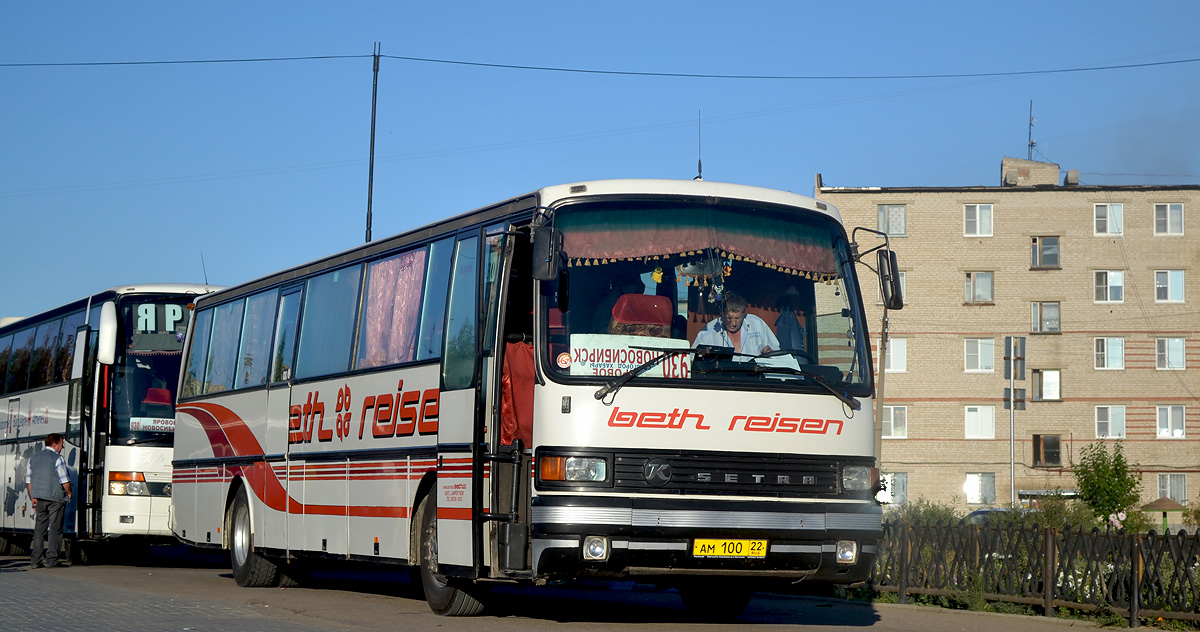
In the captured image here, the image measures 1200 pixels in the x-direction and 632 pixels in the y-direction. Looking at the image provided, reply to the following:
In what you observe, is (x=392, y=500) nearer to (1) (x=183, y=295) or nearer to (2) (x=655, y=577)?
(2) (x=655, y=577)

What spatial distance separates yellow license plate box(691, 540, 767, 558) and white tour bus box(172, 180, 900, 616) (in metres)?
0.01

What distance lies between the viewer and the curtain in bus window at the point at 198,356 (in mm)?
19531

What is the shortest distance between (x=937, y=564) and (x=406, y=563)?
235 inches

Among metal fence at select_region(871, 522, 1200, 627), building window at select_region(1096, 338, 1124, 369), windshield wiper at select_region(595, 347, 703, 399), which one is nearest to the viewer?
windshield wiper at select_region(595, 347, 703, 399)

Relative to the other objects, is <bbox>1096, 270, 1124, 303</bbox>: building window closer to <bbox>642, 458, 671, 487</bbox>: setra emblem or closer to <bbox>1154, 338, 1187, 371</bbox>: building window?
<bbox>1154, 338, 1187, 371</bbox>: building window

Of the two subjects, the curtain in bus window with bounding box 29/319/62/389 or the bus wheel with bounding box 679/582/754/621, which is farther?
the curtain in bus window with bounding box 29/319/62/389

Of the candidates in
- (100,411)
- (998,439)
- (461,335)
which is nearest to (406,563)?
(461,335)

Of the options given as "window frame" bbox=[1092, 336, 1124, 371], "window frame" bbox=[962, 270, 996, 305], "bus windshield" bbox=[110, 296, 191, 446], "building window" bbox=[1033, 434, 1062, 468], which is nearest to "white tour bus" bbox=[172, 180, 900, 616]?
"bus windshield" bbox=[110, 296, 191, 446]

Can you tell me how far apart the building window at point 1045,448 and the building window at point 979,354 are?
371 cm

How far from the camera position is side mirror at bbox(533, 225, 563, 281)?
10.9m

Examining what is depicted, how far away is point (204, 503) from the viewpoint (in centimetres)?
1873

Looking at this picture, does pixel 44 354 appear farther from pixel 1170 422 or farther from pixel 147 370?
pixel 1170 422

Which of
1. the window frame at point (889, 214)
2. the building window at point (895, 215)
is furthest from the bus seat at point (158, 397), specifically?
the building window at point (895, 215)

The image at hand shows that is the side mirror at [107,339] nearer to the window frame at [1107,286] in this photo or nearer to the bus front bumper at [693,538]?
A: the bus front bumper at [693,538]
